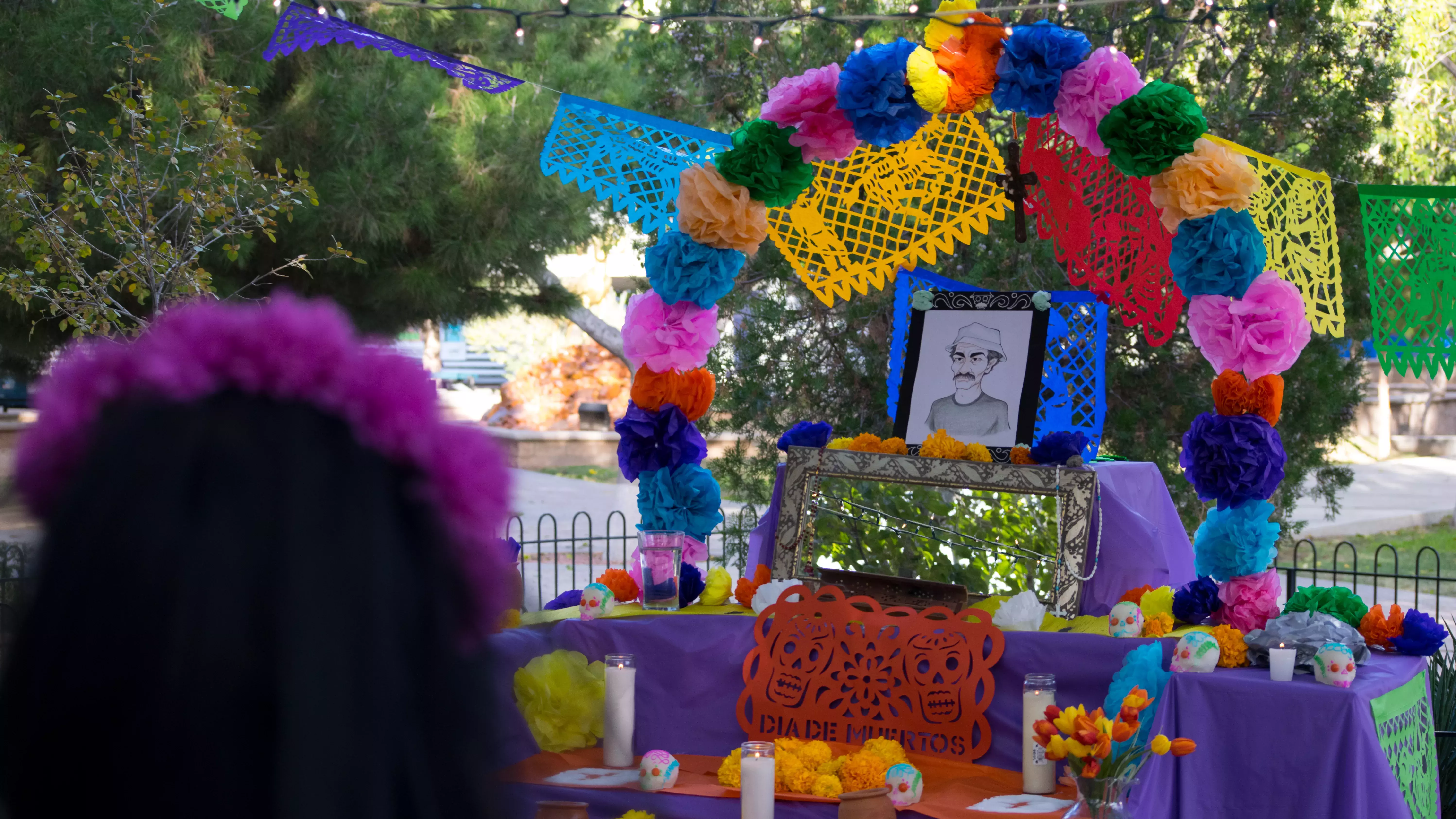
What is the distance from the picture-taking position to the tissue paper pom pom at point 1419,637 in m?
3.16

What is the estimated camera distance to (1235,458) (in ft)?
10.6

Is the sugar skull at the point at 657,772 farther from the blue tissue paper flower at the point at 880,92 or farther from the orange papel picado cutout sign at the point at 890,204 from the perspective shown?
the blue tissue paper flower at the point at 880,92

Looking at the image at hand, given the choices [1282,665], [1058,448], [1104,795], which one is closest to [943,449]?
[1058,448]

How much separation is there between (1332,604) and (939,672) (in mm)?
1097

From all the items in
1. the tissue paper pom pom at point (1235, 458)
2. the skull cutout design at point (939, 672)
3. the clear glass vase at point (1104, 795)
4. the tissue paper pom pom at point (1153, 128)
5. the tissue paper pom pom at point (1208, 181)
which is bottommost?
the clear glass vase at point (1104, 795)

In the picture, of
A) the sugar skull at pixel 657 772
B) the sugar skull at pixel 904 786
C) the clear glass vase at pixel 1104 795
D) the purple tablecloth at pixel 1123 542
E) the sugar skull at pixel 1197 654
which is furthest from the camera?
the purple tablecloth at pixel 1123 542

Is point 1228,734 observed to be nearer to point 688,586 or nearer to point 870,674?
point 870,674

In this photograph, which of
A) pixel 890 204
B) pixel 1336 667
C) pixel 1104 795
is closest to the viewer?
pixel 1104 795

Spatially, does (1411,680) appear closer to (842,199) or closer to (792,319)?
(842,199)

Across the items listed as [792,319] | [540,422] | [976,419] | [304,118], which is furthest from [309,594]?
[540,422]

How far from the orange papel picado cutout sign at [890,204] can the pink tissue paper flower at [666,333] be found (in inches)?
21.8

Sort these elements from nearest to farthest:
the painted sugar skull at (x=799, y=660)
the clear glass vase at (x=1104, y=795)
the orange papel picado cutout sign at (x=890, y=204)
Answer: the clear glass vase at (x=1104, y=795)
the painted sugar skull at (x=799, y=660)
the orange papel picado cutout sign at (x=890, y=204)

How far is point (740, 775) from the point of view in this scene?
3.02 m

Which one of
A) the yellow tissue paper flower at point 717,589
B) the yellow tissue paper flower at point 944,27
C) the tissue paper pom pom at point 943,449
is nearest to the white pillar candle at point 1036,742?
the tissue paper pom pom at point 943,449
